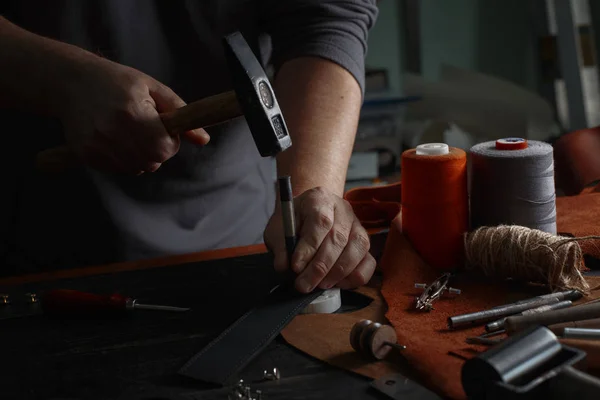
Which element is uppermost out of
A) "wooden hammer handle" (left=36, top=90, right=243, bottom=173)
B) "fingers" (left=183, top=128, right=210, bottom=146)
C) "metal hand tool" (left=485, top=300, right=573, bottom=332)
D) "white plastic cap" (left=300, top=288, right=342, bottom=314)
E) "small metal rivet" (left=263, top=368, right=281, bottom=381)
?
"wooden hammer handle" (left=36, top=90, right=243, bottom=173)

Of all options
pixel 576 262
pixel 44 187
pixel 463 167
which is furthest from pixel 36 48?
pixel 576 262

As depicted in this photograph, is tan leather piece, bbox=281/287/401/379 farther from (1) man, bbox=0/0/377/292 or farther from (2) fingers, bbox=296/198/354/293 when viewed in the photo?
(1) man, bbox=0/0/377/292

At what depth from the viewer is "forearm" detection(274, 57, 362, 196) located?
138cm

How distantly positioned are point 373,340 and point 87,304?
0.45 meters

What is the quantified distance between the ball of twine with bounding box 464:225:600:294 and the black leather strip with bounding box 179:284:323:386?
0.83 feet

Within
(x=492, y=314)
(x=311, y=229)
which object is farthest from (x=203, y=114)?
(x=492, y=314)

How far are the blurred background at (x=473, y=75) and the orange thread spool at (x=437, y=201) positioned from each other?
1.18m

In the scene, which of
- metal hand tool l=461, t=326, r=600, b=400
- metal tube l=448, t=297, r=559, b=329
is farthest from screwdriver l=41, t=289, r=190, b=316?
metal hand tool l=461, t=326, r=600, b=400

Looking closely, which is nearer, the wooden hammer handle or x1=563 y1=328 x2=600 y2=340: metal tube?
x1=563 y1=328 x2=600 y2=340: metal tube

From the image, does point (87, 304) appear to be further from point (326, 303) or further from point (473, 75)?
point (473, 75)

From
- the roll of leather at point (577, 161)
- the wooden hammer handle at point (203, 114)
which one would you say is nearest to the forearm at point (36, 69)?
the wooden hammer handle at point (203, 114)

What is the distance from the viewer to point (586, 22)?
8.25 ft

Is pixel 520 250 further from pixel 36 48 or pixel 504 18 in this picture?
pixel 504 18

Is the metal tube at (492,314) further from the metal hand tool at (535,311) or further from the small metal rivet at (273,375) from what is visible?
the small metal rivet at (273,375)
